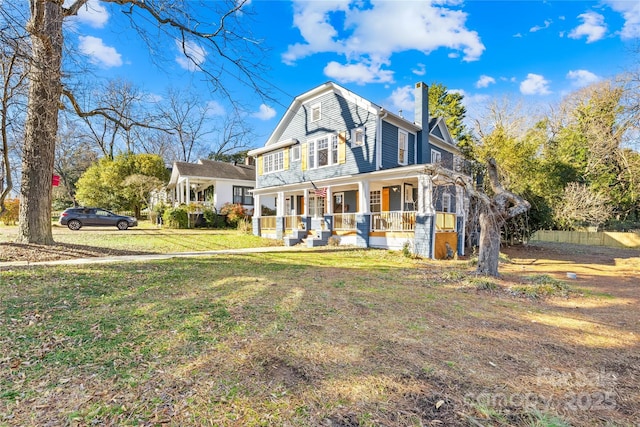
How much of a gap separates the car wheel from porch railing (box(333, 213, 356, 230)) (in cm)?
1539

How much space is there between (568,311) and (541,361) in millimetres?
2821

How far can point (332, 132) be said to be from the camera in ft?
52.7

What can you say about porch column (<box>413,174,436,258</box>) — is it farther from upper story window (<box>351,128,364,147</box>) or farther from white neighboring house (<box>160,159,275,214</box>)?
white neighboring house (<box>160,159,275,214</box>)

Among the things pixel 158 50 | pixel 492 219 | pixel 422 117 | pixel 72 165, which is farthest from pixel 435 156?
pixel 72 165

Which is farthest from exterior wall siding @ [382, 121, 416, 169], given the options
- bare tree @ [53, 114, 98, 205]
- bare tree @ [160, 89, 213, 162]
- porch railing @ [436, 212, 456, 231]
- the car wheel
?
bare tree @ [53, 114, 98, 205]

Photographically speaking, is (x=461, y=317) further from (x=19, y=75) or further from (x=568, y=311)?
(x=19, y=75)

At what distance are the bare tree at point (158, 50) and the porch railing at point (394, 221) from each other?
7.82 metres

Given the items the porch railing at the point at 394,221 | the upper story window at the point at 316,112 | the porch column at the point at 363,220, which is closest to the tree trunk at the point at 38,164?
the porch column at the point at 363,220

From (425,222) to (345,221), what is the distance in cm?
421

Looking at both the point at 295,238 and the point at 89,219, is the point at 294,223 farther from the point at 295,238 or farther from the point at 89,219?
the point at 89,219

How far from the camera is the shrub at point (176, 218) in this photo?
21.3 meters

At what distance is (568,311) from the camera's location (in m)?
5.33

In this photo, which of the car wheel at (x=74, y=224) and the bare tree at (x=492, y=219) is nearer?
the bare tree at (x=492, y=219)

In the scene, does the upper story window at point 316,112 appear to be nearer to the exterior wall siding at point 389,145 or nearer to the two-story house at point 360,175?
the two-story house at point 360,175
